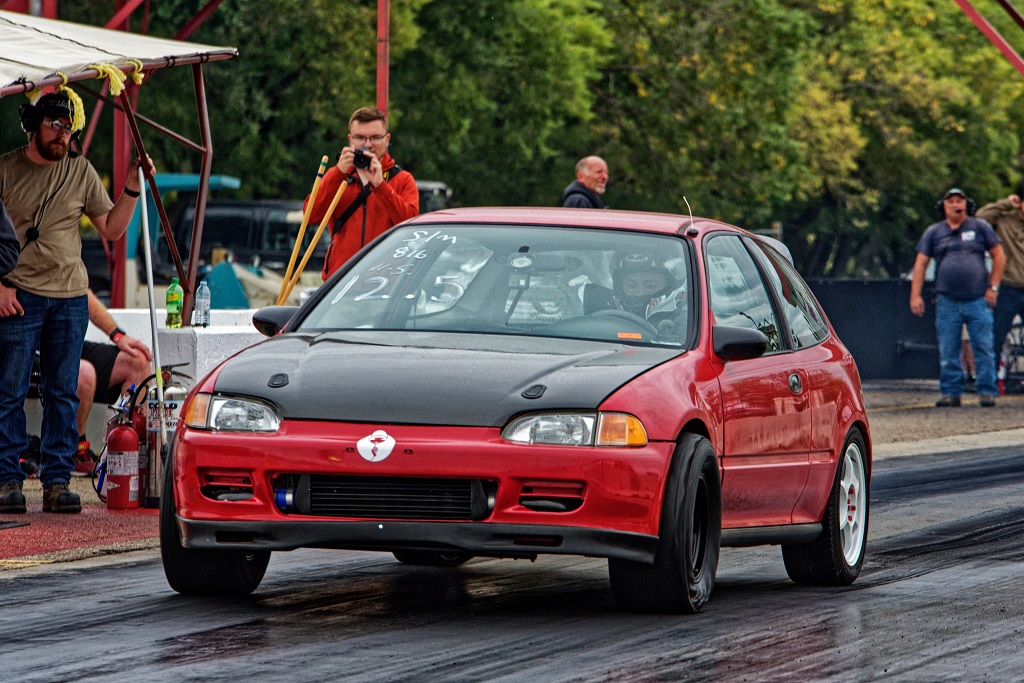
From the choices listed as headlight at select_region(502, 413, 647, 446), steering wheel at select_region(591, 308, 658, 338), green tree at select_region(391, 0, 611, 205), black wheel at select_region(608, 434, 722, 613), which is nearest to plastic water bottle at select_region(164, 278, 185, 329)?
steering wheel at select_region(591, 308, 658, 338)

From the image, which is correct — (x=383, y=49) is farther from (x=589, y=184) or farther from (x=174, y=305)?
(x=174, y=305)

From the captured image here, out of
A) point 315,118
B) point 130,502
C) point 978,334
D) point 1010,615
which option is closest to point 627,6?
point 315,118

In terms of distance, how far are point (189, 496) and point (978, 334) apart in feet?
47.4

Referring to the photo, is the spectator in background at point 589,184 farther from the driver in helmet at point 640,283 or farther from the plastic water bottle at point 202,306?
the driver in helmet at point 640,283

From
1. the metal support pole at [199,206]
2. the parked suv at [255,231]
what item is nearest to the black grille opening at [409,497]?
the metal support pole at [199,206]

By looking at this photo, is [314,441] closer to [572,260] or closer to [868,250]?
[572,260]

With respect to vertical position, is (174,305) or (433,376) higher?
(433,376)

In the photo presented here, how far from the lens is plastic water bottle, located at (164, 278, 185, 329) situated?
42.9 feet

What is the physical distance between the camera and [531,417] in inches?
264

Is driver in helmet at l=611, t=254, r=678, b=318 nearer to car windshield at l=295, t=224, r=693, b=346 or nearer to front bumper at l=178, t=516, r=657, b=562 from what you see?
car windshield at l=295, t=224, r=693, b=346

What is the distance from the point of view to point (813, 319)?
8922mm

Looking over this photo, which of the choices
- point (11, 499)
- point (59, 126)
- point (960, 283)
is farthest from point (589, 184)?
point (960, 283)

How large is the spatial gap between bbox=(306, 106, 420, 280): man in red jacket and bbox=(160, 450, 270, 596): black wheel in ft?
12.9

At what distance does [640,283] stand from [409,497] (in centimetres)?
154
